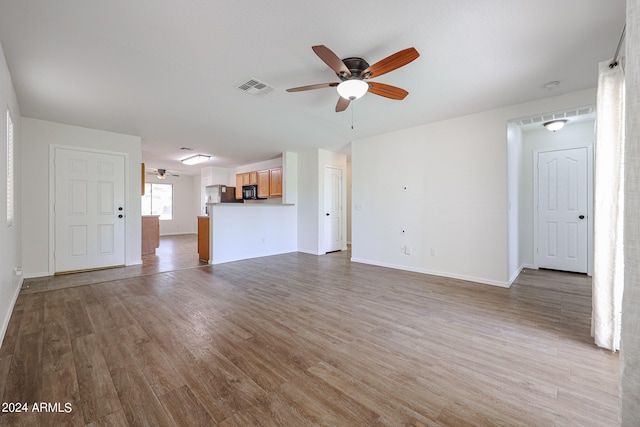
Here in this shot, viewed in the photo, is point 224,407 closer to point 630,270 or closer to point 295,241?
point 630,270

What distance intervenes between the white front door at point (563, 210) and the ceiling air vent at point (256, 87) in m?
4.85

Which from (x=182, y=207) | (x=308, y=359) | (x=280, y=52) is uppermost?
(x=280, y=52)

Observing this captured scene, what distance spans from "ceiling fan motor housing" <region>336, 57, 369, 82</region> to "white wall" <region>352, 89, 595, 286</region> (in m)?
2.31

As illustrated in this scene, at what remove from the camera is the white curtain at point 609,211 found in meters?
2.05

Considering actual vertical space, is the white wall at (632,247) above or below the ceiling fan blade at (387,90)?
below

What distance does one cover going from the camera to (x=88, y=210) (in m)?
4.60

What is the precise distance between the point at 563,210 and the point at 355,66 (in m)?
4.56

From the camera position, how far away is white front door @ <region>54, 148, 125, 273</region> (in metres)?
4.36

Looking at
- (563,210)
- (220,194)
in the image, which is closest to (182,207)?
(220,194)

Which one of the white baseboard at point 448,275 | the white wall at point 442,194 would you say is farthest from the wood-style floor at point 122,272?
the white wall at point 442,194

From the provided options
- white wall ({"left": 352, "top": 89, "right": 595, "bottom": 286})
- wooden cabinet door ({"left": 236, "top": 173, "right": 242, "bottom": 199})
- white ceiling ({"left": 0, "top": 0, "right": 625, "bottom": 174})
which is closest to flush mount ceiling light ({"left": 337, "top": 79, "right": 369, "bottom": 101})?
white ceiling ({"left": 0, "top": 0, "right": 625, "bottom": 174})

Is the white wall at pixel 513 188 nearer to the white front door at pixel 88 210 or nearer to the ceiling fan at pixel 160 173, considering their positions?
the white front door at pixel 88 210

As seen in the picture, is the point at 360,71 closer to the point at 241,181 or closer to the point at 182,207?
the point at 241,181

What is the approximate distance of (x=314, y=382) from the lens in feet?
5.57
